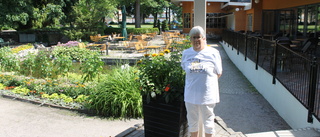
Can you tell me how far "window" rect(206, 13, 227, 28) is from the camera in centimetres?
2869

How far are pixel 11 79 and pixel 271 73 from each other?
6967 mm

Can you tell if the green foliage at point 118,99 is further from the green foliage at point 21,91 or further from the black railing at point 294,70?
the black railing at point 294,70

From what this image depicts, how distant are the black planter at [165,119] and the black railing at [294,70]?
2166mm

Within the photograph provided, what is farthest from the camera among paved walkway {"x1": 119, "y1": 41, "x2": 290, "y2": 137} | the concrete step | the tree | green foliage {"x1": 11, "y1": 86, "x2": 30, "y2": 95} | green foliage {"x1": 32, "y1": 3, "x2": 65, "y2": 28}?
green foliage {"x1": 32, "y1": 3, "x2": 65, "y2": 28}

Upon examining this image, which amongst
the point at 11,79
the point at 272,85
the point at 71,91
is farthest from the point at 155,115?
the point at 11,79

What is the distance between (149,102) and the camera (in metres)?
3.75

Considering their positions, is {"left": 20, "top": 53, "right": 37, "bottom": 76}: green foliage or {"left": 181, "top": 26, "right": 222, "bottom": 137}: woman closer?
{"left": 181, "top": 26, "right": 222, "bottom": 137}: woman

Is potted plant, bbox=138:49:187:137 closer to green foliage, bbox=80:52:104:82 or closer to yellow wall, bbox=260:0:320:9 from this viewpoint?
green foliage, bbox=80:52:104:82

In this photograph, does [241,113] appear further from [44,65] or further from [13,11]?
[13,11]

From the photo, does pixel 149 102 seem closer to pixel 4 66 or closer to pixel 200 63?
pixel 200 63

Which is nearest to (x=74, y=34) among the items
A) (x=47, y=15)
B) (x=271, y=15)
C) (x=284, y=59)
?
(x=47, y=15)

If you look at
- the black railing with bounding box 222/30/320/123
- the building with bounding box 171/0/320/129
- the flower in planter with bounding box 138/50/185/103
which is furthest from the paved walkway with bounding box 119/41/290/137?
the flower in planter with bounding box 138/50/185/103

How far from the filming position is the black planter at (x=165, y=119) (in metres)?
3.58

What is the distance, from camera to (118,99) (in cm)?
532
